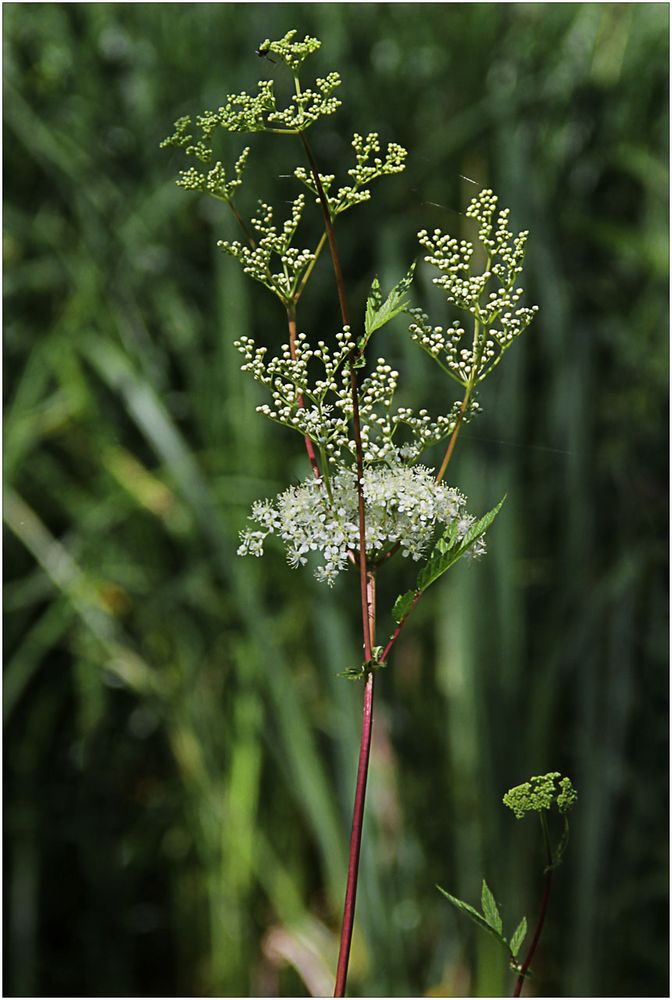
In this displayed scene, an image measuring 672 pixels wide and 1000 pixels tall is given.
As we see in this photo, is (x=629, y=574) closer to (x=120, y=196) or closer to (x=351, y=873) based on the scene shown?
(x=120, y=196)

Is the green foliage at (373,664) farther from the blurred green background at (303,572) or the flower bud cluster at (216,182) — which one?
the blurred green background at (303,572)

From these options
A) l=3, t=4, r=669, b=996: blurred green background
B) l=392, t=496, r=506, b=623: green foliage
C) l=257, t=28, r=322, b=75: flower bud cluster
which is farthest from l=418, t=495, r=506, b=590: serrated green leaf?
l=3, t=4, r=669, b=996: blurred green background

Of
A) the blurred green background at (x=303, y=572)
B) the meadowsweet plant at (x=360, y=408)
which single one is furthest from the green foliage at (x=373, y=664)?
the blurred green background at (x=303, y=572)

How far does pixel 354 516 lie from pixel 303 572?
758 mm

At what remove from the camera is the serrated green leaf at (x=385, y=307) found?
0.22 metres

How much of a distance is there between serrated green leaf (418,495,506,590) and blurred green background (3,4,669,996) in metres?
0.66

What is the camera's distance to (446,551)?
0.23 metres

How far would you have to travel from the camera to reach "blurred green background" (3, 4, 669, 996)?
95 centimetres

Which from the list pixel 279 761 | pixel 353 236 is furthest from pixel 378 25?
pixel 279 761

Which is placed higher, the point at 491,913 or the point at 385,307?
the point at 385,307

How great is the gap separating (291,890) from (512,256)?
867 mm

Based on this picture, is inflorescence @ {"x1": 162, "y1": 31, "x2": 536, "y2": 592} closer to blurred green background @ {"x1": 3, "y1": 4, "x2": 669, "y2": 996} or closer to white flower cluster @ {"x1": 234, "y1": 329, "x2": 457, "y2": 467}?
white flower cluster @ {"x1": 234, "y1": 329, "x2": 457, "y2": 467}

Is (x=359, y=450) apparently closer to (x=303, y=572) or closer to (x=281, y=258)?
(x=281, y=258)

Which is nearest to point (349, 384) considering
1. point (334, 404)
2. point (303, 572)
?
point (334, 404)
